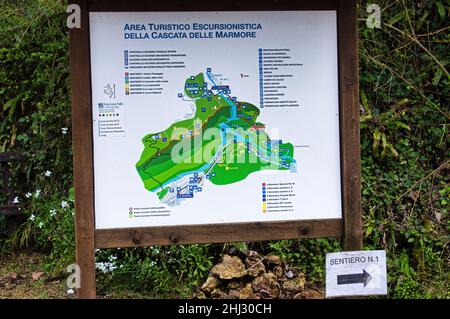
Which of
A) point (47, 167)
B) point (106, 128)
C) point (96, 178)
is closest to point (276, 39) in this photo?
point (106, 128)

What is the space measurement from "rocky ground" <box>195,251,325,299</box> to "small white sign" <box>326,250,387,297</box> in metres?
1.14

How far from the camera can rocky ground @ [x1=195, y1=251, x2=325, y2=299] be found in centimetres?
459

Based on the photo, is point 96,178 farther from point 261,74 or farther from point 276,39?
point 276,39

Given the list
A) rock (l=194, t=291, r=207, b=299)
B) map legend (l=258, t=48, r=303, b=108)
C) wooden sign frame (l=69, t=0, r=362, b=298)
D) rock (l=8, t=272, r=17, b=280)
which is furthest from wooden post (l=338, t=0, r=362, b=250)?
rock (l=8, t=272, r=17, b=280)

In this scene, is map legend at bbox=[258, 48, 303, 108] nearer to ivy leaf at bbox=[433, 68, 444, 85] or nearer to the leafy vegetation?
the leafy vegetation

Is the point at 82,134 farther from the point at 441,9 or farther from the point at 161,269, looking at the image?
the point at 441,9

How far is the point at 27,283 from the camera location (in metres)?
5.30

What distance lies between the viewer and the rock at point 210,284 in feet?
15.1

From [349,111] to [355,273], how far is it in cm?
112

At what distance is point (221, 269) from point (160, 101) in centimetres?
183

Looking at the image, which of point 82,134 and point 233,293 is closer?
point 82,134

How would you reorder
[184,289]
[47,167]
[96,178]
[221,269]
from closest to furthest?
[96,178]
[221,269]
[184,289]
[47,167]

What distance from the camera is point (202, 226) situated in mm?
3559

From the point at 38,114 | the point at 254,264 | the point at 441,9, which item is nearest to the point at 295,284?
the point at 254,264
